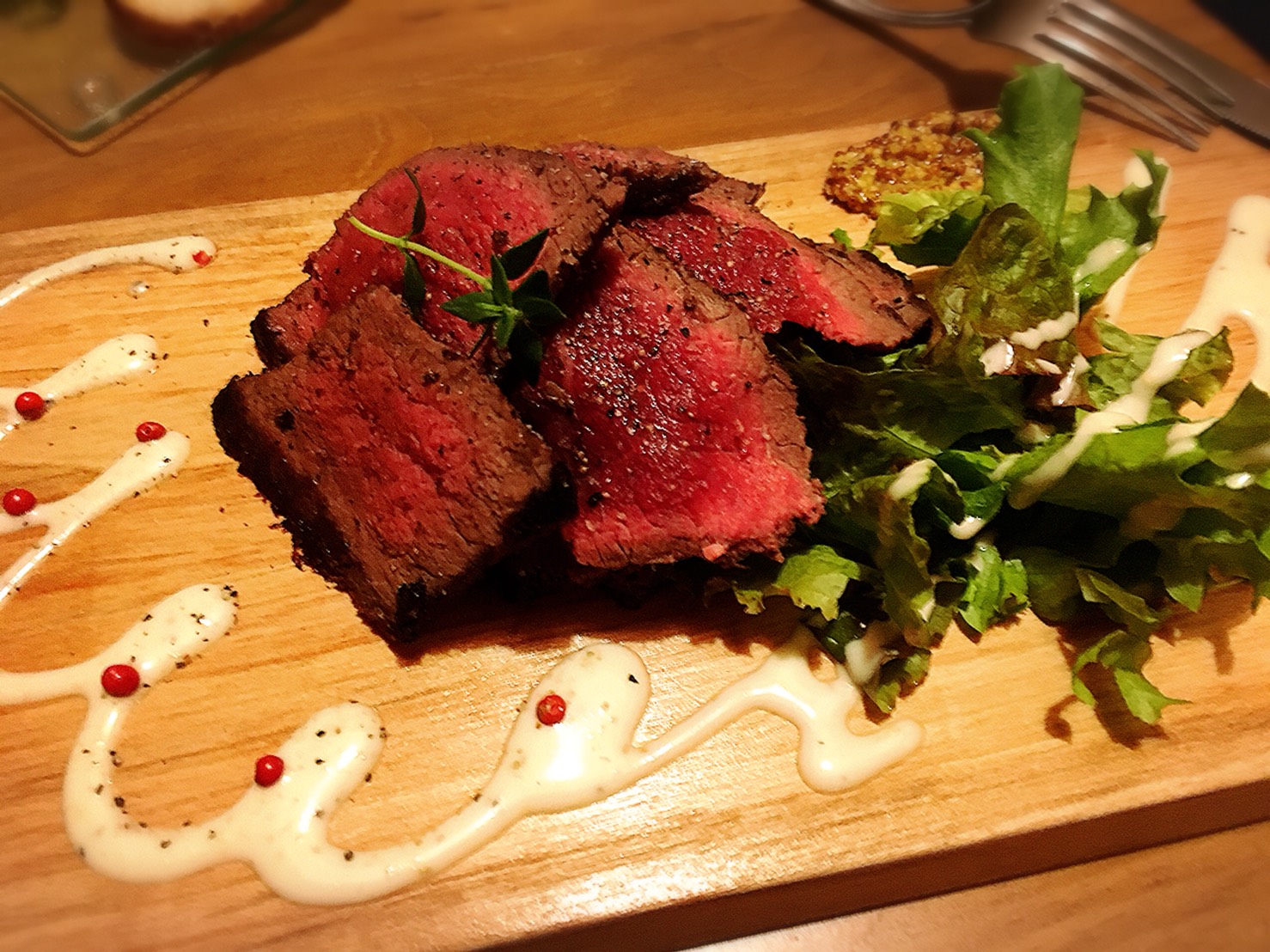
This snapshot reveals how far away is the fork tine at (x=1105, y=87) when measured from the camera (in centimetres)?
379

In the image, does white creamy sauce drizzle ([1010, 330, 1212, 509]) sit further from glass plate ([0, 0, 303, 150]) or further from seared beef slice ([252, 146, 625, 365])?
glass plate ([0, 0, 303, 150])

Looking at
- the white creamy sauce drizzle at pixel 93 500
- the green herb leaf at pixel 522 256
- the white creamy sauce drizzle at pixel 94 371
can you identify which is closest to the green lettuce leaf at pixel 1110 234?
the green herb leaf at pixel 522 256

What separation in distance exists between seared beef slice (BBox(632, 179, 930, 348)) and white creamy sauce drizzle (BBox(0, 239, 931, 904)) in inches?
21.1

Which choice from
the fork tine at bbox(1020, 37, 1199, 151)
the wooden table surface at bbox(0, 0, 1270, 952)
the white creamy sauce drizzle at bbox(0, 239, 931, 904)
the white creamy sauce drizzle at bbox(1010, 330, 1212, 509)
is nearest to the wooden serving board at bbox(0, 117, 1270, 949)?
the white creamy sauce drizzle at bbox(0, 239, 931, 904)

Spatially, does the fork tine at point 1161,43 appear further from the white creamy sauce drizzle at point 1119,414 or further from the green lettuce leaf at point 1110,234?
the white creamy sauce drizzle at point 1119,414

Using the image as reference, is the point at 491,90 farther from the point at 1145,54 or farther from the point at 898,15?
the point at 1145,54

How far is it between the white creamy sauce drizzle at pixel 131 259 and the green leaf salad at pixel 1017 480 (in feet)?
6.64

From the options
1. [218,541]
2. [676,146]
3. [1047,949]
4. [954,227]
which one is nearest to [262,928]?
[218,541]

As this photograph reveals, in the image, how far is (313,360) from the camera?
247 centimetres

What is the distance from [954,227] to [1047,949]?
78.0 inches

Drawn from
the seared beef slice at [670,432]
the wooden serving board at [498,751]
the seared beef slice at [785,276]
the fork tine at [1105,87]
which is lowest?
the wooden serving board at [498,751]

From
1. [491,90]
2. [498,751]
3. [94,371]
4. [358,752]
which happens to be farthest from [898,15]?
[358,752]

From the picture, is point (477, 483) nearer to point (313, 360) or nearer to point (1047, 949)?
point (313, 360)

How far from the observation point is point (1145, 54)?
13.2 ft
